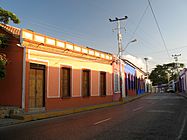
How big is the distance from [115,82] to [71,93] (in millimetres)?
10737

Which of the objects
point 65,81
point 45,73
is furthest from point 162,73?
point 45,73

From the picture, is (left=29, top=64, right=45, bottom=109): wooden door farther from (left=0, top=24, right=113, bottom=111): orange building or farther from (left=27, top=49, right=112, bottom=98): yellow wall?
(left=27, top=49, right=112, bottom=98): yellow wall

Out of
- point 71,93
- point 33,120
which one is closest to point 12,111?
Answer: point 33,120

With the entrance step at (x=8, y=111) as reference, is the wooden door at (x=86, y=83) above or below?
above

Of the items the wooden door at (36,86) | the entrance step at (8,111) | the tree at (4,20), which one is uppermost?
the tree at (4,20)

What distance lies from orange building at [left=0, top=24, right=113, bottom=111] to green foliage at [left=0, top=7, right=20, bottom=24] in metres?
0.99

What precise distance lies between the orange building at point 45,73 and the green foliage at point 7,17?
990 millimetres

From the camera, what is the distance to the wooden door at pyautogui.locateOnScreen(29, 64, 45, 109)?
16.1m

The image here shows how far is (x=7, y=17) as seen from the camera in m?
14.4

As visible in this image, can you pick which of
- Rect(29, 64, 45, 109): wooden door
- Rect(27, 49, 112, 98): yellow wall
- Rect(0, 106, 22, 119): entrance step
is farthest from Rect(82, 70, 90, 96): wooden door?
Rect(0, 106, 22, 119): entrance step

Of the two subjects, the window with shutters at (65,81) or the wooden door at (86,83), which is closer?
the window with shutters at (65,81)

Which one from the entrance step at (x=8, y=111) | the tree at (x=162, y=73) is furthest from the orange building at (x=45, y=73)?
the tree at (x=162, y=73)

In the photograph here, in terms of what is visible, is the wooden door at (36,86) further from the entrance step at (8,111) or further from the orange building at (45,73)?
the entrance step at (8,111)

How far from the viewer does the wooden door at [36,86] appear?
16141 millimetres
